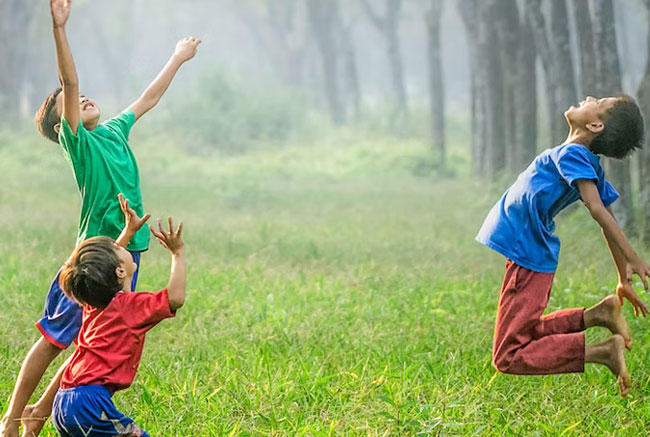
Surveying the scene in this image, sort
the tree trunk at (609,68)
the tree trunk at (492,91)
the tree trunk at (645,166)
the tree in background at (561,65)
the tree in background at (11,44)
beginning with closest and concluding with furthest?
the tree trunk at (645,166), the tree trunk at (609,68), the tree in background at (561,65), the tree trunk at (492,91), the tree in background at (11,44)

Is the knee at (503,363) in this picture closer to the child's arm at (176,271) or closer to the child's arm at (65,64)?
the child's arm at (176,271)

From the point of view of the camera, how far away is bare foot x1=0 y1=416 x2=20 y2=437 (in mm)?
4156

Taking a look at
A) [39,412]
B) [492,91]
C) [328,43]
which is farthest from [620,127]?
[328,43]

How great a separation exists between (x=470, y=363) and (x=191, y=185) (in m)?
13.2

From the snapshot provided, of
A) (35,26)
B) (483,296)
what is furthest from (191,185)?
(35,26)

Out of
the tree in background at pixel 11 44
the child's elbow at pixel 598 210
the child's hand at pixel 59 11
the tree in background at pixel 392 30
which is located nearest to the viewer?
the child's hand at pixel 59 11

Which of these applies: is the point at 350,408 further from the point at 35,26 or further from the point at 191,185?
the point at 35,26

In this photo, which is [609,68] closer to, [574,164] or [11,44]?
[574,164]

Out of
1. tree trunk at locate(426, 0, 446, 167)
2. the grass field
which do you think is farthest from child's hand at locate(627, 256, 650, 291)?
tree trunk at locate(426, 0, 446, 167)

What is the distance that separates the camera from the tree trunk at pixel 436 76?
78.7 feet

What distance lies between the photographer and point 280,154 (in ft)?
81.3

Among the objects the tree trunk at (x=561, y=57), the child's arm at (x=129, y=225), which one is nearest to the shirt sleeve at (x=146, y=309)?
the child's arm at (x=129, y=225)

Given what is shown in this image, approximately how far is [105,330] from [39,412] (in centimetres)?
80

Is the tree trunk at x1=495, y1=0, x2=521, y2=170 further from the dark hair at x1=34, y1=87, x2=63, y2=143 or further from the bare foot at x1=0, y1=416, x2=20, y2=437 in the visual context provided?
the bare foot at x1=0, y1=416, x2=20, y2=437
